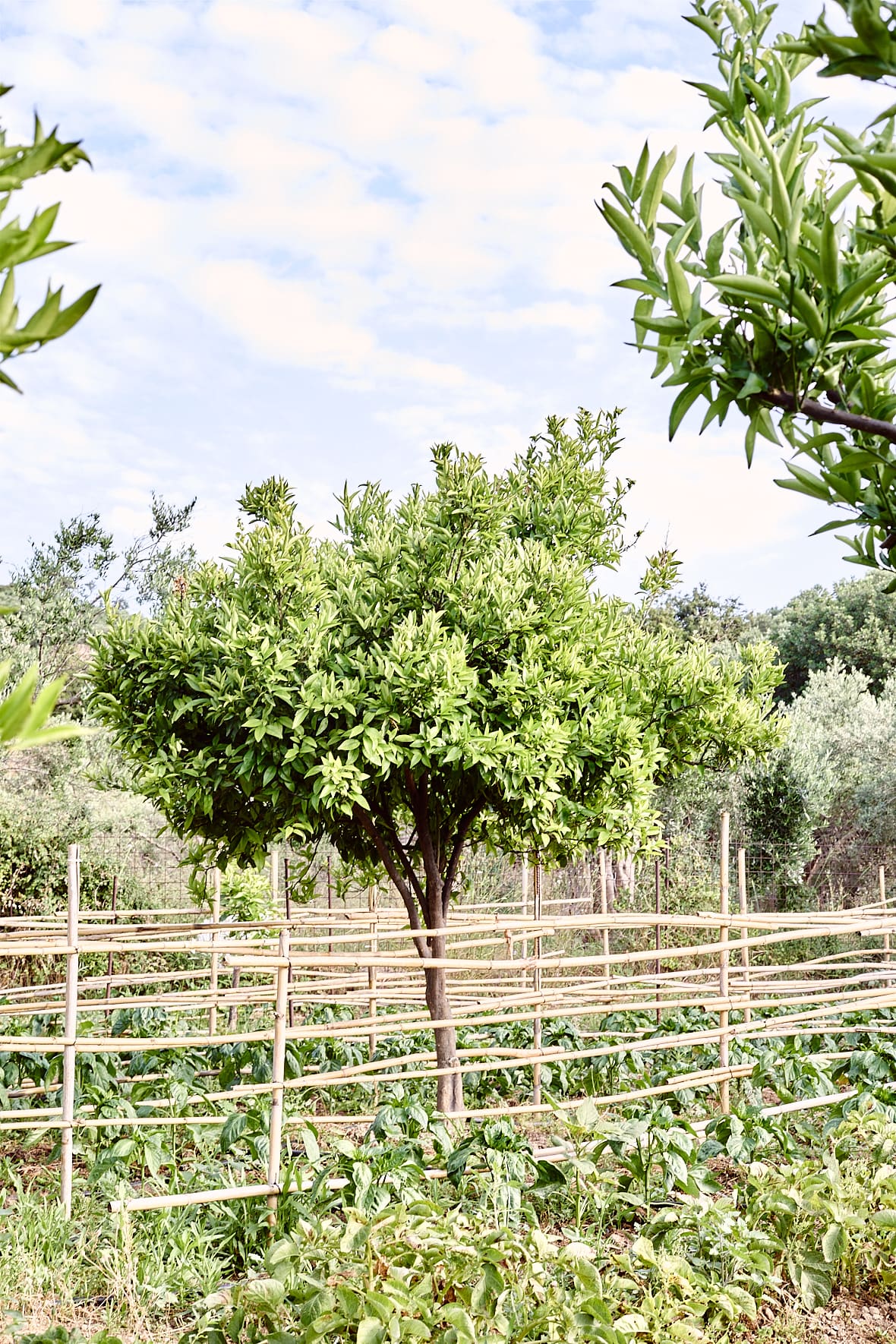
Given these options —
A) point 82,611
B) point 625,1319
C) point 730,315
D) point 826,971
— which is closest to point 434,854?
point 625,1319

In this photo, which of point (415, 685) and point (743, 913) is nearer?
point (415, 685)

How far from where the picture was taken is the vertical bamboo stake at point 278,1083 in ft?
11.6

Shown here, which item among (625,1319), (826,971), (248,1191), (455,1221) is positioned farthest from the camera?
(826,971)

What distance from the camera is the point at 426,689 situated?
4043 mm

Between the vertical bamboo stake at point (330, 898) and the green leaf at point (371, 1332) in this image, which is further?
the vertical bamboo stake at point (330, 898)

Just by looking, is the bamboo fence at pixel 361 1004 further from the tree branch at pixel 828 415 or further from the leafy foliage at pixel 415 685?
the tree branch at pixel 828 415

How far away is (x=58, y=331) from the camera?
91 cm

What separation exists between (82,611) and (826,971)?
8.97 metres

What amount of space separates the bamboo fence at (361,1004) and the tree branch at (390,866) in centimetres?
15

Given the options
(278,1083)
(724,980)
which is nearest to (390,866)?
(278,1083)

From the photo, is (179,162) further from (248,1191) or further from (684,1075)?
(684,1075)

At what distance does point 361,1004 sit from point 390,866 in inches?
101

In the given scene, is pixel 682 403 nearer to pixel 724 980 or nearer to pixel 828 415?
pixel 828 415

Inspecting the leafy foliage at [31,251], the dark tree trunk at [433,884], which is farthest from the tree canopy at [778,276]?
the dark tree trunk at [433,884]
